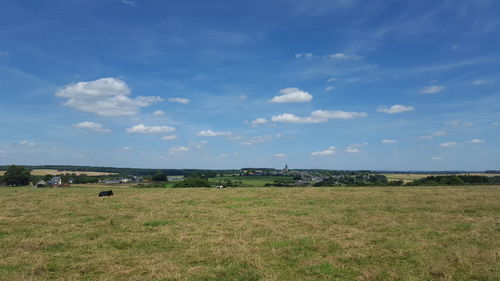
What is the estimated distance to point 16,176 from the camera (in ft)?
203

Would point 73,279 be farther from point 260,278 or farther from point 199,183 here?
point 199,183

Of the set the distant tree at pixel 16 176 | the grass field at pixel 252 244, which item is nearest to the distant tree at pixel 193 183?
the distant tree at pixel 16 176

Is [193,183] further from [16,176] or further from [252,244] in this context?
[252,244]

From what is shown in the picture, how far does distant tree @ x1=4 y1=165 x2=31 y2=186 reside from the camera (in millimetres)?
61750

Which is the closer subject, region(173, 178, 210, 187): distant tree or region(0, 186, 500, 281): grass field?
region(0, 186, 500, 281): grass field

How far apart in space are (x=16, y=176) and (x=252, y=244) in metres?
67.8

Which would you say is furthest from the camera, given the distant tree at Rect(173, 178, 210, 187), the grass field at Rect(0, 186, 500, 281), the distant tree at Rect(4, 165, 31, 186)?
the distant tree at Rect(4, 165, 31, 186)

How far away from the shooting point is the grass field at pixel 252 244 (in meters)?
9.34

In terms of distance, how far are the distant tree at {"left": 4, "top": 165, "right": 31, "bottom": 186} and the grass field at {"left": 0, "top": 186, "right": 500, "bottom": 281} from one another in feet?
165

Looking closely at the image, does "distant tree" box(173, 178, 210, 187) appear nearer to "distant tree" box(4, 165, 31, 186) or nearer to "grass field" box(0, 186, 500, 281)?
"distant tree" box(4, 165, 31, 186)

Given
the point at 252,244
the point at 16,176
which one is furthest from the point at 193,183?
the point at 252,244

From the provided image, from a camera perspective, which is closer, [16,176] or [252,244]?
[252,244]

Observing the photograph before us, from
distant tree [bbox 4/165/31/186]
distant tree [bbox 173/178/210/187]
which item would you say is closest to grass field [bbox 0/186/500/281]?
distant tree [bbox 173/178/210/187]

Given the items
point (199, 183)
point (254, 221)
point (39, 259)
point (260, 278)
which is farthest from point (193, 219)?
point (199, 183)
